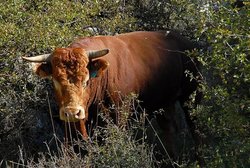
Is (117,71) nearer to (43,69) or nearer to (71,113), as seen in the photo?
(43,69)

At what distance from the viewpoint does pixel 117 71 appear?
754 centimetres

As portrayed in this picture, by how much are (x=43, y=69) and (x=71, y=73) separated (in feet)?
1.45

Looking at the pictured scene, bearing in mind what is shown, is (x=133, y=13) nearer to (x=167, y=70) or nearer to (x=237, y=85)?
(x=167, y=70)

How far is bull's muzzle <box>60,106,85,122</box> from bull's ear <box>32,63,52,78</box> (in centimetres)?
58

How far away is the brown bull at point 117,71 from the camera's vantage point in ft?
22.6

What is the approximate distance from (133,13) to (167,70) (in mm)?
1623

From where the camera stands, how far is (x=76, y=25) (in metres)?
8.65

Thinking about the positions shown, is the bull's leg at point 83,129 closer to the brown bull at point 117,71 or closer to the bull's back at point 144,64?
the brown bull at point 117,71

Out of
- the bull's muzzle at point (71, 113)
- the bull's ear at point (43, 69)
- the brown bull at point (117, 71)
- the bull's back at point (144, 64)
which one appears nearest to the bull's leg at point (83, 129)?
the brown bull at point (117, 71)

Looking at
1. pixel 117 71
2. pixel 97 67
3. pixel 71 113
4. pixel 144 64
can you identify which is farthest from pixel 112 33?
pixel 71 113

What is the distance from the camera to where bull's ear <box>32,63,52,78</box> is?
7.16 meters

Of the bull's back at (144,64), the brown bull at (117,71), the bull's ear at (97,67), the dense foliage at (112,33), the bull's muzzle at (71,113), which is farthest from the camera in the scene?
the bull's back at (144,64)

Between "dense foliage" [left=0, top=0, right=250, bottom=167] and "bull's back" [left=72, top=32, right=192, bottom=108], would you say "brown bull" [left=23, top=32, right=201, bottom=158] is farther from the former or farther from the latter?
"dense foliage" [left=0, top=0, right=250, bottom=167]

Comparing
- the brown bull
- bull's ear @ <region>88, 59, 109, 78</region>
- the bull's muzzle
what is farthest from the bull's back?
the bull's muzzle
